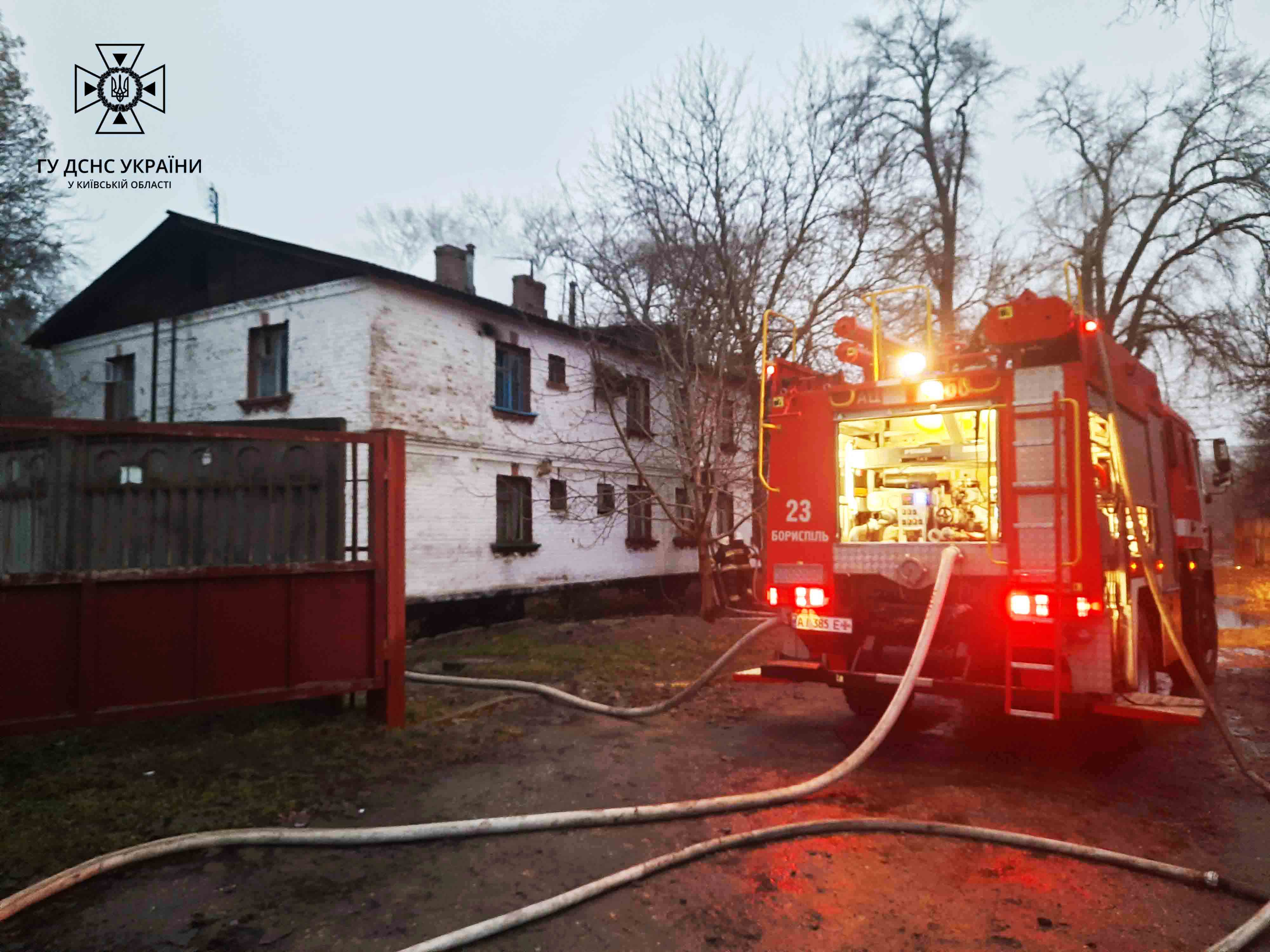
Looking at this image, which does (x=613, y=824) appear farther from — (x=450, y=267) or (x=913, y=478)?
(x=450, y=267)

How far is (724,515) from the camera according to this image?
21625mm

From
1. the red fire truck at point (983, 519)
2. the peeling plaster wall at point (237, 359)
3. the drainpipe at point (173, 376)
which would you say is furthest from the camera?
the drainpipe at point (173, 376)

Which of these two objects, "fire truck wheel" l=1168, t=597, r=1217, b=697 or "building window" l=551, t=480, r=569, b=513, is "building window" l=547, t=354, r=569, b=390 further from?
"fire truck wheel" l=1168, t=597, r=1217, b=697

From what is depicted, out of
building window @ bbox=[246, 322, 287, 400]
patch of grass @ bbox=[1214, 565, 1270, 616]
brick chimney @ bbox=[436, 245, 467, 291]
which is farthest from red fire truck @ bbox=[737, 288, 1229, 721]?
brick chimney @ bbox=[436, 245, 467, 291]

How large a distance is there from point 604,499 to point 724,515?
3872 millimetres

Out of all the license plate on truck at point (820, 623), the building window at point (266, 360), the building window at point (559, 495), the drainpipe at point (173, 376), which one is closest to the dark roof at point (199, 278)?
the drainpipe at point (173, 376)

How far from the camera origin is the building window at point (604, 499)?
18641 millimetres

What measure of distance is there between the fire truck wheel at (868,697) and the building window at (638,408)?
9784 mm

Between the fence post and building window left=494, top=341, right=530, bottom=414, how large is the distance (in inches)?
405

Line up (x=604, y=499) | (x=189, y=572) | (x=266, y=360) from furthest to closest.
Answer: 1. (x=604, y=499)
2. (x=266, y=360)
3. (x=189, y=572)

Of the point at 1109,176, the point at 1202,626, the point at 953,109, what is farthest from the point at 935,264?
the point at 1202,626

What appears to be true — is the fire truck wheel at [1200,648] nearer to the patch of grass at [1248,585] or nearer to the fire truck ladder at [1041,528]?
the fire truck ladder at [1041,528]

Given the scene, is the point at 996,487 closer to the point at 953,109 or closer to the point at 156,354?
the point at 156,354

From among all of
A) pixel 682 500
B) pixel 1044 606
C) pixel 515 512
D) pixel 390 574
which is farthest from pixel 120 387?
pixel 1044 606
